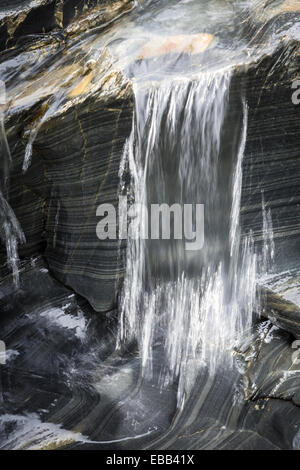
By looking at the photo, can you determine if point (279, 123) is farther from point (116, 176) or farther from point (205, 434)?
point (205, 434)

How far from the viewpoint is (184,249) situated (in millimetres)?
4195

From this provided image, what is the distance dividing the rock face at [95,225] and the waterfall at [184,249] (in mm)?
78

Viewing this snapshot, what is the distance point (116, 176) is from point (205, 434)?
1.77 meters

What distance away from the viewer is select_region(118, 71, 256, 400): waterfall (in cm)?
387

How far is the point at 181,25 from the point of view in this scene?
418 centimetres

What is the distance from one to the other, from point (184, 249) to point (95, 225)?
0.66 meters

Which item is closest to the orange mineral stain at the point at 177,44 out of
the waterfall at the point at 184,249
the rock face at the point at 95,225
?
the rock face at the point at 95,225

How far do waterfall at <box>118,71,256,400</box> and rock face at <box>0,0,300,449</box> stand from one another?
8 cm

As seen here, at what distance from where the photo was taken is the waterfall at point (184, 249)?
3.87 meters

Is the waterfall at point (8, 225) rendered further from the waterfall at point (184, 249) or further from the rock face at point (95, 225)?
the waterfall at point (184, 249)

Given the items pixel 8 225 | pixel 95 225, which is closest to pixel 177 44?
pixel 95 225

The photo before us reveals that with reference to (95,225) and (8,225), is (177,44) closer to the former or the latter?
(95,225)

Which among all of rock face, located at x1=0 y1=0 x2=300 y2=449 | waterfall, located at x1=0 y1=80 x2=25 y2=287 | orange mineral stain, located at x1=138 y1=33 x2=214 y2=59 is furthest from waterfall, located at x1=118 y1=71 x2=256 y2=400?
waterfall, located at x1=0 y1=80 x2=25 y2=287

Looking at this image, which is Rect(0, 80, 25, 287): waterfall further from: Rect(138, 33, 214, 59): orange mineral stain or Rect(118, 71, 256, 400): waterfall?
Rect(138, 33, 214, 59): orange mineral stain
